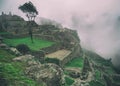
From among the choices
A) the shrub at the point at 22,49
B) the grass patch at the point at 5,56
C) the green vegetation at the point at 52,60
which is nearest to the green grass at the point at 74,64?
the green vegetation at the point at 52,60

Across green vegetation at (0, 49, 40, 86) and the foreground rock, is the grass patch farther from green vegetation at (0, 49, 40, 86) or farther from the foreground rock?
the foreground rock

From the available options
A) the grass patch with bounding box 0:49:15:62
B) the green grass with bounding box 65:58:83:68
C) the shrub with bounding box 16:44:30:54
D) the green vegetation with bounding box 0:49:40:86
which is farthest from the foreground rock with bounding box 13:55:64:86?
the green grass with bounding box 65:58:83:68

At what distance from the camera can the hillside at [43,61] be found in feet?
75.0

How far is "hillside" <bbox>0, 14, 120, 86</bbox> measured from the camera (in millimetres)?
22875

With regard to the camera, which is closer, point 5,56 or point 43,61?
point 5,56

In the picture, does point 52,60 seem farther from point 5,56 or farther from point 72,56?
point 5,56

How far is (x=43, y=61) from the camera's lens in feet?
135

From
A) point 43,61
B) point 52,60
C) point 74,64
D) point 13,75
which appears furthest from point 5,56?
point 74,64

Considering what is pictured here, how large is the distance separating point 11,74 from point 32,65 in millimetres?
3003

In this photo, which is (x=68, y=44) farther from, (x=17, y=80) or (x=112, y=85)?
(x=17, y=80)

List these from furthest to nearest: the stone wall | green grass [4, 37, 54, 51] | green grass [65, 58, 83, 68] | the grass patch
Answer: green grass [65, 58, 83, 68], green grass [4, 37, 54, 51], the stone wall, the grass patch

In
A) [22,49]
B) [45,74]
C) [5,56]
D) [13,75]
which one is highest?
[5,56]

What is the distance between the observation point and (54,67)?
974 inches

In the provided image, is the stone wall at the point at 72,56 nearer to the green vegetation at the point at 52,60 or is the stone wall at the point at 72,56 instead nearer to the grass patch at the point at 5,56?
the green vegetation at the point at 52,60
